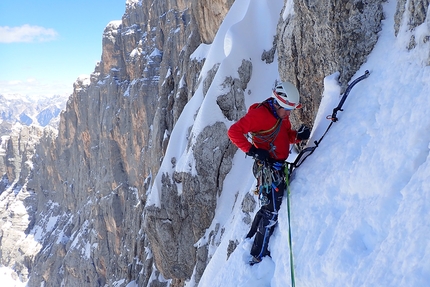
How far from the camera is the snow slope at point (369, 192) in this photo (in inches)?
152

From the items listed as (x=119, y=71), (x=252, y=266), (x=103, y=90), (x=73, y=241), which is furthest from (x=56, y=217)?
(x=252, y=266)

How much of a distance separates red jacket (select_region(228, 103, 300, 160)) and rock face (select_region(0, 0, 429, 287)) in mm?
2257

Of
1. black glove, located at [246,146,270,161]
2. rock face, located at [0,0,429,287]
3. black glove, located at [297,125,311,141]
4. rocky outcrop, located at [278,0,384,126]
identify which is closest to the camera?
black glove, located at [246,146,270,161]

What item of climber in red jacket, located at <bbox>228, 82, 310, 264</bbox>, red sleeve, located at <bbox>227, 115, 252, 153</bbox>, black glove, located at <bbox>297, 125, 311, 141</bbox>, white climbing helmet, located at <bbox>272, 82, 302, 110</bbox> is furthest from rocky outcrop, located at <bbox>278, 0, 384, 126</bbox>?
red sleeve, located at <bbox>227, 115, 252, 153</bbox>

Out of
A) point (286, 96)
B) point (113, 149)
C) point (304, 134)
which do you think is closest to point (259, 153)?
point (286, 96)

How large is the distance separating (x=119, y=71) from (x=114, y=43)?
7216mm

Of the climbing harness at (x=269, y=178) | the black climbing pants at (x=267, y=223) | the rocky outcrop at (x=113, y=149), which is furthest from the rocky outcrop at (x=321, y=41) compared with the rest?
the rocky outcrop at (x=113, y=149)

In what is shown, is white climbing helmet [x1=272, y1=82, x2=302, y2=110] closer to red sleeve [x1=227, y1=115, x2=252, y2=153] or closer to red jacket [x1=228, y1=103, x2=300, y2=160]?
red jacket [x1=228, y1=103, x2=300, y2=160]

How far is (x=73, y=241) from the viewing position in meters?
67.8

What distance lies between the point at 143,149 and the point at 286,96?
50.7m

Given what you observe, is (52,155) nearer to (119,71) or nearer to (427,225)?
(119,71)

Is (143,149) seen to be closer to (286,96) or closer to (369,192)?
(286,96)

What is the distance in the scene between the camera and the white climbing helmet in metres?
6.41

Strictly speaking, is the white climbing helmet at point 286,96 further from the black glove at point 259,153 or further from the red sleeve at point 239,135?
the black glove at point 259,153
